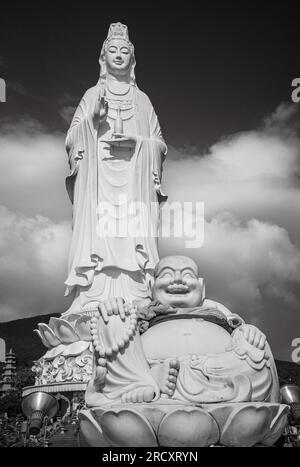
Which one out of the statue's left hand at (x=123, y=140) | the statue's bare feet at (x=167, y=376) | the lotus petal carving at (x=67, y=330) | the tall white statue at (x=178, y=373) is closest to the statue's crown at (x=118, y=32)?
the statue's left hand at (x=123, y=140)

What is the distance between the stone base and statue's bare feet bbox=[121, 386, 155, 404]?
0.07 m

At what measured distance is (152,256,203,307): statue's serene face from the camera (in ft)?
13.5

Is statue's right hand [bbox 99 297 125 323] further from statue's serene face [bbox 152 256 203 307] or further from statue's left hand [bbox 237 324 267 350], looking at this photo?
statue's left hand [bbox 237 324 267 350]

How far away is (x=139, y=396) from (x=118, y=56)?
702cm

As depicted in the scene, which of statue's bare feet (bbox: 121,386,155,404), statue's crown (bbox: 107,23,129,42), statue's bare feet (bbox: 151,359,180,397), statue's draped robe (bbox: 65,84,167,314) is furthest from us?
statue's crown (bbox: 107,23,129,42)

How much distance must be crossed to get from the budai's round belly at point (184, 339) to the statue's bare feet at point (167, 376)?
15cm

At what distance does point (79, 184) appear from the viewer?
28.9 feet

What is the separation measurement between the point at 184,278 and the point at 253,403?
43.5 inches

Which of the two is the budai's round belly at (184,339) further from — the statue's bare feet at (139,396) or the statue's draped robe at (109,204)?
the statue's draped robe at (109,204)

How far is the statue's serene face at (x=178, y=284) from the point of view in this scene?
412 centimetres

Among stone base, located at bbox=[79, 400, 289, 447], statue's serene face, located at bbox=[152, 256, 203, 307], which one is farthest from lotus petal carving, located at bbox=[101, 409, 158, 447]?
statue's serene face, located at bbox=[152, 256, 203, 307]

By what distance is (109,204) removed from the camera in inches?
340
